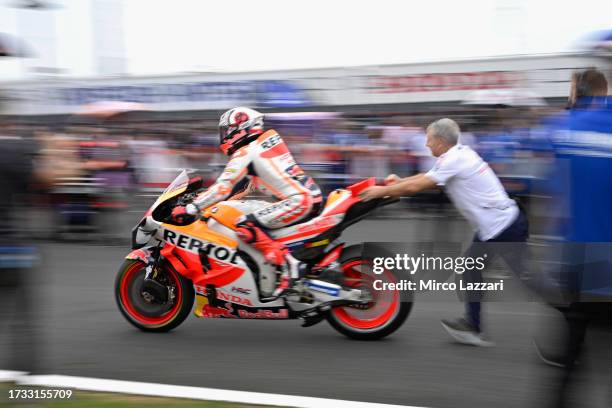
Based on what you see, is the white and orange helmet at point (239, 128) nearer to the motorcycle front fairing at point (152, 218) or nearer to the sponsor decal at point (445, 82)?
the motorcycle front fairing at point (152, 218)

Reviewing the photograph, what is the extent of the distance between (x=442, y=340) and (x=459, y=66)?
1270cm

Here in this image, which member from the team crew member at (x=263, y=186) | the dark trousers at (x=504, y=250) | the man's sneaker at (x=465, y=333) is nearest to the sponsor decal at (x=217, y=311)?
the team crew member at (x=263, y=186)

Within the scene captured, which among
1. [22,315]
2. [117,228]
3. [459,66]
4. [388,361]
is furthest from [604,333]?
[459,66]

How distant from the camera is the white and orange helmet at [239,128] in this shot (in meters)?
5.80

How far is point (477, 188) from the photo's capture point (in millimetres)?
5457

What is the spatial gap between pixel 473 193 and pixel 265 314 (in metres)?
1.79

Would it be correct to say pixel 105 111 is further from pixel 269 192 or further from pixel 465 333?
pixel 465 333

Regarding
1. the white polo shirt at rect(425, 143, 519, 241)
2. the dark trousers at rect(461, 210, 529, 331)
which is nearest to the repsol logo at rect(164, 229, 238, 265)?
the white polo shirt at rect(425, 143, 519, 241)

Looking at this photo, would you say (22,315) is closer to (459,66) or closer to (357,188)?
(357,188)

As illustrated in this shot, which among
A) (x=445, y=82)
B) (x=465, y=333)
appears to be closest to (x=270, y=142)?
(x=465, y=333)

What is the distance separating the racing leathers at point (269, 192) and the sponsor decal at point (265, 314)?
312 mm

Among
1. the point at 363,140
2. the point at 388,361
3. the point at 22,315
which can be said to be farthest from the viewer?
the point at 363,140

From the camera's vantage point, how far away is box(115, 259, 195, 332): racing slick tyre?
19.4ft

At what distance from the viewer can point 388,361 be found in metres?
5.26
